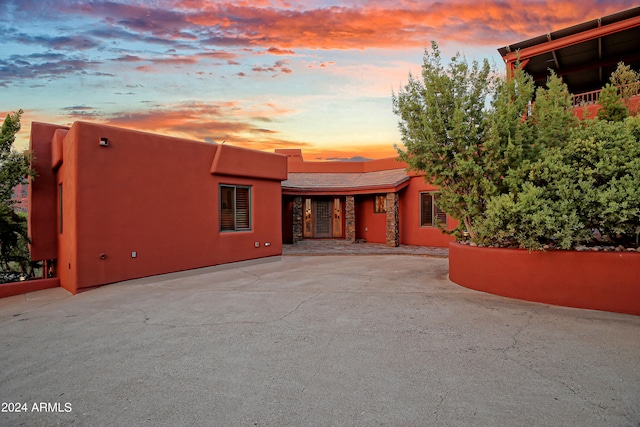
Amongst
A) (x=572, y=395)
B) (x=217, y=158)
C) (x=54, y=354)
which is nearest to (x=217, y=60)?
(x=217, y=158)

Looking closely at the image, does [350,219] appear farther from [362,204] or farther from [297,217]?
[297,217]

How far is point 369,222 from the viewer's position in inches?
703

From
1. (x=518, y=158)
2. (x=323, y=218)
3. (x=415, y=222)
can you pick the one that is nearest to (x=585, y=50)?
(x=415, y=222)

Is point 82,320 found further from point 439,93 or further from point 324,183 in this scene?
point 324,183

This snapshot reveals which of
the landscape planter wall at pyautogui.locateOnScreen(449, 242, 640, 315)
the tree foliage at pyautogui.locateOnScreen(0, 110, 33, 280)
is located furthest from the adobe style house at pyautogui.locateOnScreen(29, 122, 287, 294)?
the landscape planter wall at pyautogui.locateOnScreen(449, 242, 640, 315)

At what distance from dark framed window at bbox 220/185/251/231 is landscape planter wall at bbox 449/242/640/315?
699 centimetres

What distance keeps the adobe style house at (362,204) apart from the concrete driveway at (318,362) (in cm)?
898

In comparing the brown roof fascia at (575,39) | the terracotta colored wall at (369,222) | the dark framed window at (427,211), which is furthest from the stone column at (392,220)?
the brown roof fascia at (575,39)

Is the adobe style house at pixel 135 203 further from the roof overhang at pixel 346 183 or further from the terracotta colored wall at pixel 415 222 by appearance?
the terracotta colored wall at pixel 415 222

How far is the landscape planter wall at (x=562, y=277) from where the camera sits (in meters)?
5.24

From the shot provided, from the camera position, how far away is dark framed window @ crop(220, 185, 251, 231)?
33.6 feet

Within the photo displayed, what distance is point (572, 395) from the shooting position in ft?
9.43

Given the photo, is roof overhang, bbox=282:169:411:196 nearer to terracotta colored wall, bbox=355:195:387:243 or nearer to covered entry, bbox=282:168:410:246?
covered entry, bbox=282:168:410:246

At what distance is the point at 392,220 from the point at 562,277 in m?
9.61
